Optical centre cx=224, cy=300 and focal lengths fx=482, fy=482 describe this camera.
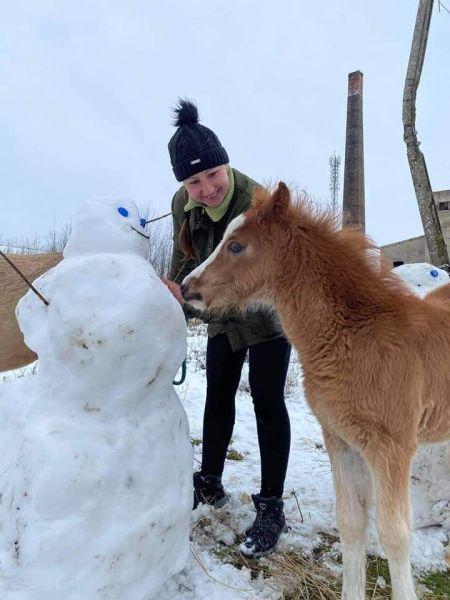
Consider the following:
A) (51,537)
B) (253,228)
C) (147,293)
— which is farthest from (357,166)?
(51,537)

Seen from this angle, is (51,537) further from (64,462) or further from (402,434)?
(402,434)

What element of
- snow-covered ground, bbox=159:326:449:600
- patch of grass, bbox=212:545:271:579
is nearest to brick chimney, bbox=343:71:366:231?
snow-covered ground, bbox=159:326:449:600

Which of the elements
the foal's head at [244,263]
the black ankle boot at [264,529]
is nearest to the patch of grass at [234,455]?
the black ankle boot at [264,529]

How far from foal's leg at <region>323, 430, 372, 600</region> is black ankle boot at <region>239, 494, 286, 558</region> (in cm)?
47

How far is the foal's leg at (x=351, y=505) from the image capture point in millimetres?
2417

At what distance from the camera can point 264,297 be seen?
2.62 metres

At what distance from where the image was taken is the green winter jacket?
2.83m

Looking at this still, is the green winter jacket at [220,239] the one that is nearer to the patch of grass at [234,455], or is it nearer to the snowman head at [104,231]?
the snowman head at [104,231]

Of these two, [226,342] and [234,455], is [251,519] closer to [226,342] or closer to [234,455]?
[234,455]

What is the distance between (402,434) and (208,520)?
147 cm

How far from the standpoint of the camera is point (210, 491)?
3.21 meters

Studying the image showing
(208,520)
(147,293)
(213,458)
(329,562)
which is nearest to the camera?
(147,293)

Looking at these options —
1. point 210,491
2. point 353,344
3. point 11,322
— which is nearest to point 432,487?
point 210,491

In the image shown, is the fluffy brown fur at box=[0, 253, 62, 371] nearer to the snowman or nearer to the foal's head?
the foal's head
